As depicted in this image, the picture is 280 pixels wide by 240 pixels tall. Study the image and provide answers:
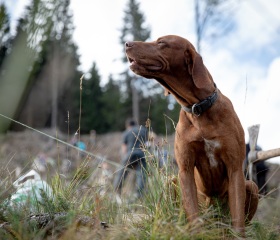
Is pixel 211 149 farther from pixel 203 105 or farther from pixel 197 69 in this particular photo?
pixel 197 69

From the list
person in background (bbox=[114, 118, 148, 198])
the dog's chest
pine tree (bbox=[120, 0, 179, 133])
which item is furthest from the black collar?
pine tree (bbox=[120, 0, 179, 133])

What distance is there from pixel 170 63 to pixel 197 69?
0.22m

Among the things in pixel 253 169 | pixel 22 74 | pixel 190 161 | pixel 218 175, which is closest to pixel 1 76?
pixel 22 74

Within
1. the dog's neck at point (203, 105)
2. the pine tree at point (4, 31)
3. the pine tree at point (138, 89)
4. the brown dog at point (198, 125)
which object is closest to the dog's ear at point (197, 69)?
the brown dog at point (198, 125)

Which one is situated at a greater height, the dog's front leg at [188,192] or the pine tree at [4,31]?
the pine tree at [4,31]

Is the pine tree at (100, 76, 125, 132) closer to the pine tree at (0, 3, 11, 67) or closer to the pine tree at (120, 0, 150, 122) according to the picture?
the pine tree at (120, 0, 150, 122)

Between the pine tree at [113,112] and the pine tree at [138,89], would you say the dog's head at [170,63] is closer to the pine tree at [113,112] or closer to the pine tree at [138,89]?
the pine tree at [138,89]

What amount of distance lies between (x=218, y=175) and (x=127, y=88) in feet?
123

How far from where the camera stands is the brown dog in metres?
2.82

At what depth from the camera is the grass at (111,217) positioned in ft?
6.49

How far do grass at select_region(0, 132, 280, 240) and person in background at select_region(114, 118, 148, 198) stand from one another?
14 cm

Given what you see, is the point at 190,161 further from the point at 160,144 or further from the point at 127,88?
the point at 127,88

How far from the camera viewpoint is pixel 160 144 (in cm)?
321

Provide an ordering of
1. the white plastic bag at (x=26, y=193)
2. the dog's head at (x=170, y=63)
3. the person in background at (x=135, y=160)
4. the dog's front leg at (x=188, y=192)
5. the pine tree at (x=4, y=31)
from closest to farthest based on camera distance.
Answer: the pine tree at (x=4, y=31) → the white plastic bag at (x=26, y=193) → the dog's front leg at (x=188, y=192) → the dog's head at (x=170, y=63) → the person in background at (x=135, y=160)
